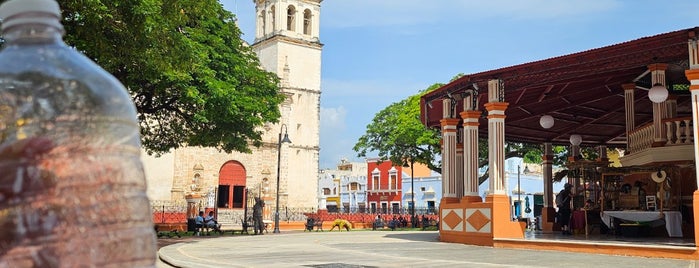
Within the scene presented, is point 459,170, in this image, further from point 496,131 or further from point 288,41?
point 288,41

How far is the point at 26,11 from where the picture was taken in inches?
68.2

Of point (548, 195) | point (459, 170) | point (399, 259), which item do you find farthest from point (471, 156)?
point (548, 195)


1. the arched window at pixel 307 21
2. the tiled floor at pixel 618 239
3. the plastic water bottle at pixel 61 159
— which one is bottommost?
the tiled floor at pixel 618 239

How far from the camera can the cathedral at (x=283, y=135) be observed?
4569 centimetres

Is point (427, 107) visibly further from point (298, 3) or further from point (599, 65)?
point (298, 3)

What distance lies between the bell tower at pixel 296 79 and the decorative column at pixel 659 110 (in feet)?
115

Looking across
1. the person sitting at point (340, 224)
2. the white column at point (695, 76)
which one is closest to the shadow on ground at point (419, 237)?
the person sitting at point (340, 224)

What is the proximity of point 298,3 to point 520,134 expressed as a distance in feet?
99.9

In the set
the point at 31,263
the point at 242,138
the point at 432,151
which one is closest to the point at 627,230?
the point at 242,138

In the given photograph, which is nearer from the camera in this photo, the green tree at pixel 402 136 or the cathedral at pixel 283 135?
the green tree at pixel 402 136

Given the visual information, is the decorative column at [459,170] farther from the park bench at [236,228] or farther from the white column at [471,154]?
the park bench at [236,228]

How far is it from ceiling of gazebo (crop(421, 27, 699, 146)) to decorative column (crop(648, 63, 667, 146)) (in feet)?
0.82

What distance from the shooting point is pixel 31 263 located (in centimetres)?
155

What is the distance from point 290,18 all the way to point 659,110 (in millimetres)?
39143
